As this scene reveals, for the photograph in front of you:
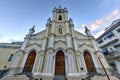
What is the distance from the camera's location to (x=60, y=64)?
1388cm

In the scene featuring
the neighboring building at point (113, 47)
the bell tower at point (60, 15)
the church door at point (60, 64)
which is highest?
the bell tower at point (60, 15)

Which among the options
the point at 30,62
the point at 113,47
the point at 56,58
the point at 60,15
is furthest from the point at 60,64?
the point at 60,15

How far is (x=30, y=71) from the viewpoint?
41.9 feet

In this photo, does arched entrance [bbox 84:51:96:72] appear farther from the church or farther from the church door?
the church door

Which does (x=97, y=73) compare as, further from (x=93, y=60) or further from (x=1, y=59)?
(x=1, y=59)

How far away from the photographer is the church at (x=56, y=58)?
1188 cm

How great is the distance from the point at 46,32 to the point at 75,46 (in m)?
7.49

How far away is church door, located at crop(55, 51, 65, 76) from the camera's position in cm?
1298

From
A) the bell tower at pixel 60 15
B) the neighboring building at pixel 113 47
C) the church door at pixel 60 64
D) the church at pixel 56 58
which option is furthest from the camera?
the bell tower at pixel 60 15

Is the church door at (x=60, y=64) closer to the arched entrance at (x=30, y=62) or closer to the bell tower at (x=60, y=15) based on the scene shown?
the arched entrance at (x=30, y=62)

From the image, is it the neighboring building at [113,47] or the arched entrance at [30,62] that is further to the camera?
the neighboring building at [113,47]

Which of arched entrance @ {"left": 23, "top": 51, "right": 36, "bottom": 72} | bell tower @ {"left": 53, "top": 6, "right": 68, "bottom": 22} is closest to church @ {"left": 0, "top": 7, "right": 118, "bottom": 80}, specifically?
arched entrance @ {"left": 23, "top": 51, "right": 36, "bottom": 72}

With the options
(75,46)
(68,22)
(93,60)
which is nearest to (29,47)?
(75,46)

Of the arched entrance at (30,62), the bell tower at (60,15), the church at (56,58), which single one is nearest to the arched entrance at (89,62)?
the church at (56,58)
